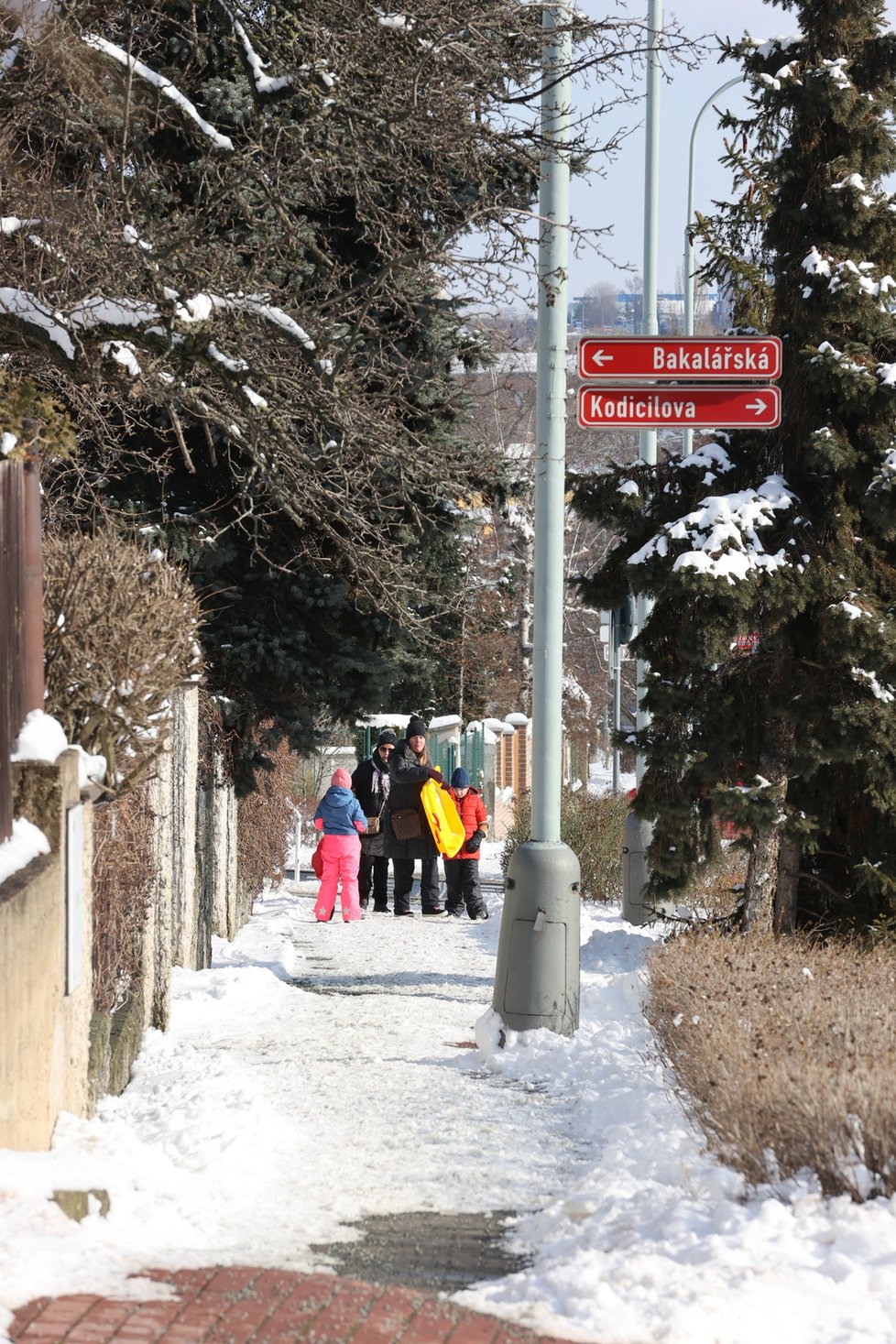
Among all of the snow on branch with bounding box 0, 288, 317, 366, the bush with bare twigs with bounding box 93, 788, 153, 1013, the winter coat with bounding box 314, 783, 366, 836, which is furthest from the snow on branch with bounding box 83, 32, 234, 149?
the winter coat with bounding box 314, 783, 366, 836

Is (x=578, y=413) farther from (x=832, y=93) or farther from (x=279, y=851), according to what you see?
(x=279, y=851)

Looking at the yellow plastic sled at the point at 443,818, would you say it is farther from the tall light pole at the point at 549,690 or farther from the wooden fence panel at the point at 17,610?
the wooden fence panel at the point at 17,610

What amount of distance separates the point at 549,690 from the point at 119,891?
267 cm

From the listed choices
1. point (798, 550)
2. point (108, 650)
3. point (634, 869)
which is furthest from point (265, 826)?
point (108, 650)

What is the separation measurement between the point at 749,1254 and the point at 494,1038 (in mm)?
3995

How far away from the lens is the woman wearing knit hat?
16.3 metres

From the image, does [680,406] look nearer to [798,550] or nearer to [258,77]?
[798,550]

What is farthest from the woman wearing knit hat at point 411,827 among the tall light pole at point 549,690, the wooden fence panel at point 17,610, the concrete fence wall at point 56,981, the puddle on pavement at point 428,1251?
the puddle on pavement at point 428,1251

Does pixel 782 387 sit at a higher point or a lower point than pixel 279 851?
higher

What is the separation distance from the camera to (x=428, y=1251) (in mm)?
5129

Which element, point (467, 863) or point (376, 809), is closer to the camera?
point (467, 863)

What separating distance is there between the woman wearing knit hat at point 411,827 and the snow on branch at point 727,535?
662cm

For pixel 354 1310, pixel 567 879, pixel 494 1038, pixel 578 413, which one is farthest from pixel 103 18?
pixel 354 1310

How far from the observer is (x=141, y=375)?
8914mm
